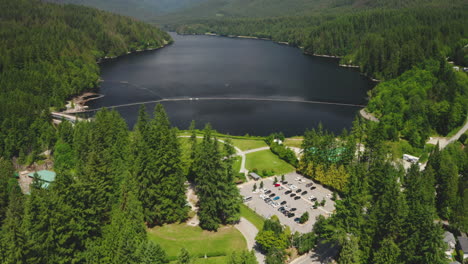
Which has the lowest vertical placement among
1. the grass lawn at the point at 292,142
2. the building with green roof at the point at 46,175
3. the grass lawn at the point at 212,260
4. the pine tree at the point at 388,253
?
the building with green roof at the point at 46,175

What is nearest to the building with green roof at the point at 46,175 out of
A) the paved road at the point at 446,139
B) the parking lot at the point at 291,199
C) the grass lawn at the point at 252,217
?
the parking lot at the point at 291,199

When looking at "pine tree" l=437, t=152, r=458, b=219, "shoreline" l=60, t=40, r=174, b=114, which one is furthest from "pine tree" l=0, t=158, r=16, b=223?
"pine tree" l=437, t=152, r=458, b=219

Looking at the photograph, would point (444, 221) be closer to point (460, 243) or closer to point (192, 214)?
point (460, 243)

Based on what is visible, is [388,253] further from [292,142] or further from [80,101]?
[80,101]

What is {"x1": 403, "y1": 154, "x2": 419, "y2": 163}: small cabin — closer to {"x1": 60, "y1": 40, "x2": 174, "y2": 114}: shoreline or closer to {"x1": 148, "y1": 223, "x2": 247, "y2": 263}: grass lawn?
{"x1": 148, "y1": 223, "x2": 247, "y2": 263}: grass lawn

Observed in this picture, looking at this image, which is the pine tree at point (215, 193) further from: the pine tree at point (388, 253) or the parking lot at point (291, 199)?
the pine tree at point (388, 253)

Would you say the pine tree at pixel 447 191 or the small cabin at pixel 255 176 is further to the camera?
the small cabin at pixel 255 176

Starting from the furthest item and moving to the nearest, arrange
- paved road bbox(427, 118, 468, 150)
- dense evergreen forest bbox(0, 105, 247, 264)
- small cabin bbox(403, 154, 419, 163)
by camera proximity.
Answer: paved road bbox(427, 118, 468, 150), small cabin bbox(403, 154, 419, 163), dense evergreen forest bbox(0, 105, 247, 264)

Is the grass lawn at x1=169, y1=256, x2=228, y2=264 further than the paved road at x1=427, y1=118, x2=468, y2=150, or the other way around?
the paved road at x1=427, y1=118, x2=468, y2=150

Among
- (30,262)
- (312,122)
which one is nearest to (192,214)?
(30,262)
